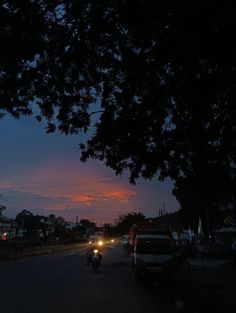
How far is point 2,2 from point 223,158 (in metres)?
8.58

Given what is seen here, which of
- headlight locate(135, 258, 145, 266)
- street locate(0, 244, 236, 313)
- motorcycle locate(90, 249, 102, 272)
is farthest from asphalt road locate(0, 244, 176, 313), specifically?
motorcycle locate(90, 249, 102, 272)

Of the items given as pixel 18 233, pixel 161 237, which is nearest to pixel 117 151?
pixel 161 237

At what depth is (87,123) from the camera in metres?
16.1

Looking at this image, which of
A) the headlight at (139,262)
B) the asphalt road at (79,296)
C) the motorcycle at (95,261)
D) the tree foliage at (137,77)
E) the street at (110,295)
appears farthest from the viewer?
the motorcycle at (95,261)

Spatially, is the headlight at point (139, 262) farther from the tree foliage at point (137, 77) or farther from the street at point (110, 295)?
the tree foliage at point (137, 77)

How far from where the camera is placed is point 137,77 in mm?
13305

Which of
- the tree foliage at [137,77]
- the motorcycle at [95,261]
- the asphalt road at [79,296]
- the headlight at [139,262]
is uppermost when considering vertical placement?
the tree foliage at [137,77]

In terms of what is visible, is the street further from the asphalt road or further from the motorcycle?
the motorcycle

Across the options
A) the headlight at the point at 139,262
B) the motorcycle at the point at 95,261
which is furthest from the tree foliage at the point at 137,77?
the motorcycle at the point at 95,261

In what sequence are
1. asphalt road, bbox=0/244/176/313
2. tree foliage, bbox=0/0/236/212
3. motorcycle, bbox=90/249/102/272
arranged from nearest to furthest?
1. tree foliage, bbox=0/0/236/212
2. asphalt road, bbox=0/244/176/313
3. motorcycle, bbox=90/249/102/272

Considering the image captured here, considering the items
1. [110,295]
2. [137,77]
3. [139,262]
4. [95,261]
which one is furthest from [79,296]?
[95,261]

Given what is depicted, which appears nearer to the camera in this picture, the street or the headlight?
the street

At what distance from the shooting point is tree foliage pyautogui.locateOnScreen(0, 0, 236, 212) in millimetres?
10906

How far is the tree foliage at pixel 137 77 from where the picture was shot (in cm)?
1091
